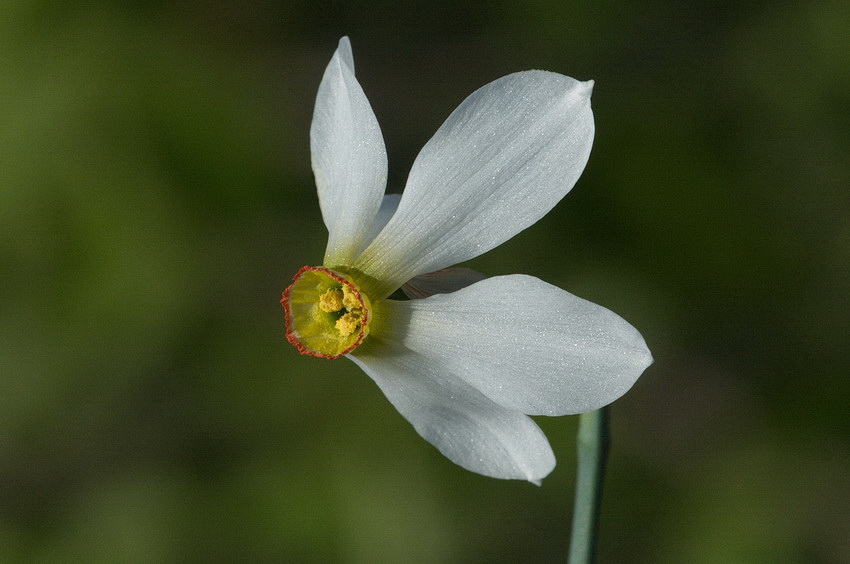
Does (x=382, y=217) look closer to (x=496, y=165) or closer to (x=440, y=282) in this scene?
(x=440, y=282)

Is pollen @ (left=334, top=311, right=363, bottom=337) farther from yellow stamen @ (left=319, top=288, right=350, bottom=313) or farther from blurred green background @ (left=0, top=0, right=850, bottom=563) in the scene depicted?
blurred green background @ (left=0, top=0, right=850, bottom=563)

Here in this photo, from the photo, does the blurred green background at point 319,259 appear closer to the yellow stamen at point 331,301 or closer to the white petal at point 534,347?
the yellow stamen at point 331,301

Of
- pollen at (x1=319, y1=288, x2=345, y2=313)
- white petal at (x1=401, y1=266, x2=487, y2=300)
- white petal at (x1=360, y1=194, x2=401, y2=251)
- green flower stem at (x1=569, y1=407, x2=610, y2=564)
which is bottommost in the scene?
green flower stem at (x1=569, y1=407, x2=610, y2=564)

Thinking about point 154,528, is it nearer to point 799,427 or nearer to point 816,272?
point 799,427

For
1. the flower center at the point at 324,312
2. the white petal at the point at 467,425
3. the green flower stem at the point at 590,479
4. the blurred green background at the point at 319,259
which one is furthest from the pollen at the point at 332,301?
the blurred green background at the point at 319,259

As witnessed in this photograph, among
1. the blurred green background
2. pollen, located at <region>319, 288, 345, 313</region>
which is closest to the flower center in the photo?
pollen, located at <region>319, 288, 345, 313</region>

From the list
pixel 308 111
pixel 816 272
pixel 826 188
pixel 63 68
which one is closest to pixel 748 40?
pixel 826 188

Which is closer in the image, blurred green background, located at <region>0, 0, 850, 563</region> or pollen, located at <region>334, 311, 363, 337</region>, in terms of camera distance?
pollen, located at <region>334, 311, 363, 337</region>
